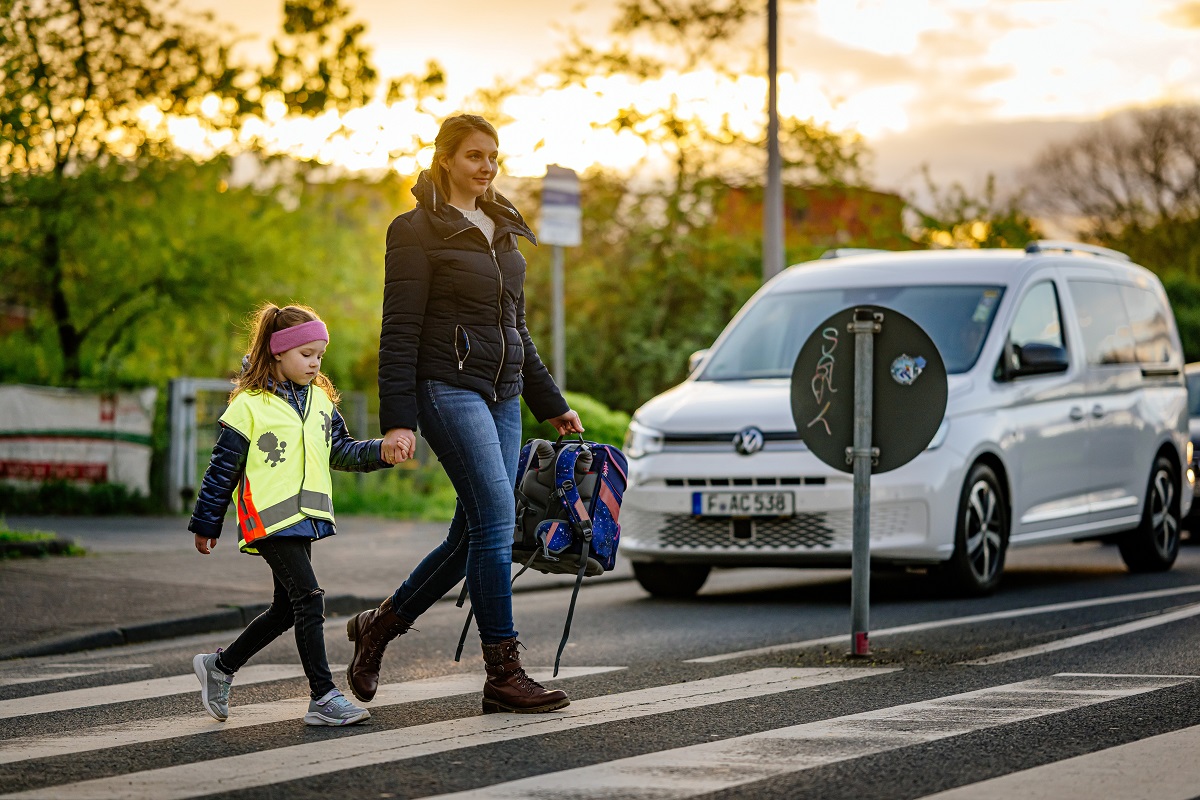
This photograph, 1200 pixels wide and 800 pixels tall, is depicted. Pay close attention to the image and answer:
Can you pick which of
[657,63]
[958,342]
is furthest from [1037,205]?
[958,342]

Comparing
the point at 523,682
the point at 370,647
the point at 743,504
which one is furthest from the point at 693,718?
the point at 743,504

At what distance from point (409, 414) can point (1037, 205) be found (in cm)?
5563

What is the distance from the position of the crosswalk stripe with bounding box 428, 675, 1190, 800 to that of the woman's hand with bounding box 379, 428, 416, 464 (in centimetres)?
129

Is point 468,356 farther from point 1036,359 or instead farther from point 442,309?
point 1036,359

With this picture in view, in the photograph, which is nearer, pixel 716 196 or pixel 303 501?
pixel 303 501

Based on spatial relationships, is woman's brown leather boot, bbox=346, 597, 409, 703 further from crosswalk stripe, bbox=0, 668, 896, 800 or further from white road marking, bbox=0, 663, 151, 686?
white road marking, bbox=0, 663, 151, 686

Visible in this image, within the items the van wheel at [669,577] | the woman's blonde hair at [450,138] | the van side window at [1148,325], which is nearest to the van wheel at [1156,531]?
the van side window at [1148,325]

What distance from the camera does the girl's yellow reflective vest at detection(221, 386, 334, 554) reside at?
231 inches

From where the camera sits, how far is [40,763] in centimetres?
535

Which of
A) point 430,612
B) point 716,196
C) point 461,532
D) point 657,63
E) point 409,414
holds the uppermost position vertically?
point 657,63

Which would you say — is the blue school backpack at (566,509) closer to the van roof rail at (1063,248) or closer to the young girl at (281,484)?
the young girl at (281,484)

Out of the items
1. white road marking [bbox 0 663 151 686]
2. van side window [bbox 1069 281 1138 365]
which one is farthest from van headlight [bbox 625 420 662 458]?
white road marking [bbox 0 663 151 686]

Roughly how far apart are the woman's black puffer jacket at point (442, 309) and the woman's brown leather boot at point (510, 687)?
867 millimetres

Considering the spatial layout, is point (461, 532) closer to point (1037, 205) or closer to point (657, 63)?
point (657, 63)
